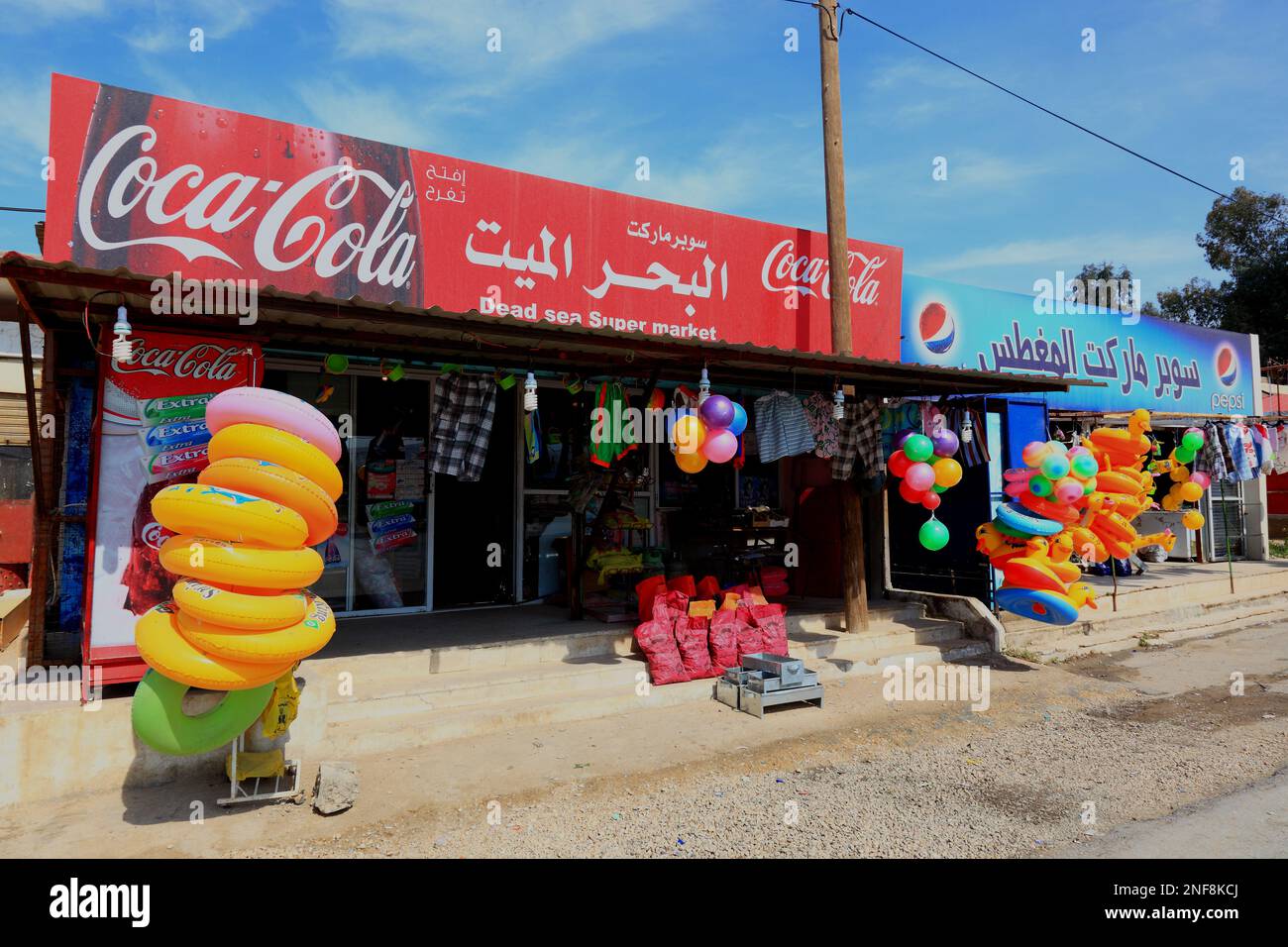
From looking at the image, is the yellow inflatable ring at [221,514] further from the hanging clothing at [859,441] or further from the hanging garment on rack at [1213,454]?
the hanging garment on rack at [1213,454]

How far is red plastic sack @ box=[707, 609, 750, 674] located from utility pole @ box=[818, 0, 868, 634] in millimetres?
→ 2027

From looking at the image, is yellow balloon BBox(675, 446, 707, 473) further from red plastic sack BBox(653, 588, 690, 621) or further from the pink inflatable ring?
the pink inflatable ring

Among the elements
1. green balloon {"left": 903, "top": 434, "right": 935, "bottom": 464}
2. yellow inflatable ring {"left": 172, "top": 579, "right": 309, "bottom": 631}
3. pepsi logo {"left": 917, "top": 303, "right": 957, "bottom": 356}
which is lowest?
yellow inflatable ring {"left": 172, "top": 579, "right": 309, "bottom": 631}

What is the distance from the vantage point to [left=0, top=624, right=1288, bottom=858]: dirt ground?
4.36 m

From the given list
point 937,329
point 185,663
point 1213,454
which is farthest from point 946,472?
point 1213,454

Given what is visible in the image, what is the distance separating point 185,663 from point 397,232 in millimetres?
5512

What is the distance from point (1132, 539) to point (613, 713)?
6.46 m

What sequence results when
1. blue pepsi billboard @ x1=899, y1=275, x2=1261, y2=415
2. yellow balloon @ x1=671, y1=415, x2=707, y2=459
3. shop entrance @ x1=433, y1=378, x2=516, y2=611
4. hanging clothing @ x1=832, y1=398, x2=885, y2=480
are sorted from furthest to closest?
blue pepsi billboard @ x1=899, y1=275, x2=1261, y2=415
shop entrance @ x1=433, y1=378, x2=516, y2=611
hanging clothing @ x1=832, y1=398, x2=885, y2=480
yellow balloon @ x1=671, y1=415, x2=707, y2=459

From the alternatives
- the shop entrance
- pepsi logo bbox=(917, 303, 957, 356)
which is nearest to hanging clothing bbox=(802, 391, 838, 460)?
the shop entrance

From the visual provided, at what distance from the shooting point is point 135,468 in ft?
17.7

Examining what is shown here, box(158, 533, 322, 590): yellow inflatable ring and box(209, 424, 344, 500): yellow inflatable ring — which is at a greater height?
box(209, 424, 344, 500): yellow inflatable ring

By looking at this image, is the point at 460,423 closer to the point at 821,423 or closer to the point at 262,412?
the point at 262,412

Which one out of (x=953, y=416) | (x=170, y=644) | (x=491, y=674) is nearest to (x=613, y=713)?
(x=491, y=674)

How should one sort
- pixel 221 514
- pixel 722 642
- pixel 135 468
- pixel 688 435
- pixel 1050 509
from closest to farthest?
pixel 221 514, pixel 135 468, pixel 688 435, pixel 722 642, pixel 1050 509
